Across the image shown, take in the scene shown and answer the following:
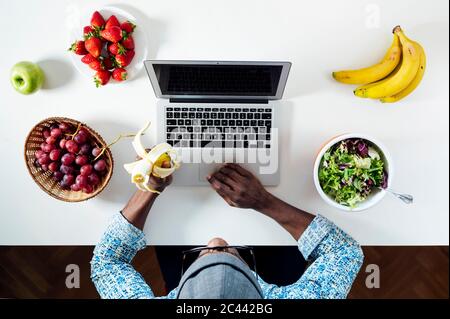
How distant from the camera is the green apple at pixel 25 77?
95cm

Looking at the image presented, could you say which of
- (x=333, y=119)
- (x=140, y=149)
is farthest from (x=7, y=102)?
(x=333, y=119)

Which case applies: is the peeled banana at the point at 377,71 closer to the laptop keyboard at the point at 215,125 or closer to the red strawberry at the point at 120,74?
the laptop keyboard at the point at 215,125

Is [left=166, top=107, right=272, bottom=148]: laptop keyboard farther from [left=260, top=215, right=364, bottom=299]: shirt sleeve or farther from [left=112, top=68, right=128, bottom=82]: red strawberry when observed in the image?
[left=260, top=215, right=364, bottom=299]: shirt sleeve

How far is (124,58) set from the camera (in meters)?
0.95

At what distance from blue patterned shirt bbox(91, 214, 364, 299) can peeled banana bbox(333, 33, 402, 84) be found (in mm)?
367

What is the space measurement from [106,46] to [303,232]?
2.27 feet

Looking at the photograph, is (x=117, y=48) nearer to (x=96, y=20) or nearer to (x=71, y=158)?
(x=96, y=20)

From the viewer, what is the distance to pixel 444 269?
1.39m

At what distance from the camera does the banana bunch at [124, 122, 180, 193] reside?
911 mm

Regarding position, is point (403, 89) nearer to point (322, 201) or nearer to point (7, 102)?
point (322, 201)

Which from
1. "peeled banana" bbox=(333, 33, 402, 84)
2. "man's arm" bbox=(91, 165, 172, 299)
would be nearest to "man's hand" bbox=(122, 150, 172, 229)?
"man's arm" bbox=(91, 165, 172, 299)

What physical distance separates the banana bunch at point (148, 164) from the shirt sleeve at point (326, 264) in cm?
40

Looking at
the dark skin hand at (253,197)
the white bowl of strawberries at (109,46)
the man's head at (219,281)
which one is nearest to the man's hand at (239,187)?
the dark skin hand at (253,197)

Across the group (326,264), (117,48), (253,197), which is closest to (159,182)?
(253,197)
